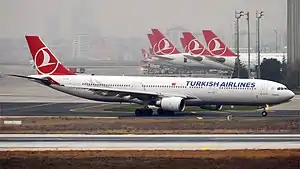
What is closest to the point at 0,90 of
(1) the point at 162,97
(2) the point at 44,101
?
(2) the point at 44,101

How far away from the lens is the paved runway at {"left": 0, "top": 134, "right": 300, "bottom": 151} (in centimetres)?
3756

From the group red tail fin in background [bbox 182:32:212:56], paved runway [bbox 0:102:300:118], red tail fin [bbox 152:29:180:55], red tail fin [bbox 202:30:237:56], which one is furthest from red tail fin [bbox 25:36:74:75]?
red tail fin [bbox 152:29:180:55]

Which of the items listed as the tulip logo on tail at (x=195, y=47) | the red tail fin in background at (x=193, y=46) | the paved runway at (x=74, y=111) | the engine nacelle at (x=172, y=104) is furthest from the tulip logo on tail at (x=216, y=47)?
the engine nacelle at (x=172, y=104)

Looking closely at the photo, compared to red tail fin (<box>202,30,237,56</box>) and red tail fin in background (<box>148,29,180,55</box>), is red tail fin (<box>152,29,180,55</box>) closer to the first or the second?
red tail fin in background (<box>148,29,180,55</box>)

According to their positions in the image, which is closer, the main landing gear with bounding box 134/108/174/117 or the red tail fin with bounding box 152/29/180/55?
the main landing gear with bounding box 134/108/174/117

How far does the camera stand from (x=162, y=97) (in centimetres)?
6328

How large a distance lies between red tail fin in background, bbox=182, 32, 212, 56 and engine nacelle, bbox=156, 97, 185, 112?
94.8 meters

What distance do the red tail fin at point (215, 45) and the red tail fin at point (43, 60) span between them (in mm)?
78225

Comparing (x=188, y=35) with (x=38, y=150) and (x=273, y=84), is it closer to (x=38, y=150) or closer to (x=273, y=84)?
(x=273, y=84)

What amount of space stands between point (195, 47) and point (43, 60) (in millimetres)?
94756

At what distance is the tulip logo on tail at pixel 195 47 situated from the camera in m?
161

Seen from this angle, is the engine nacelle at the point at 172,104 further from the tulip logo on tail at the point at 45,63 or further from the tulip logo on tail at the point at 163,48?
the tulip logo on tail at the point at 163,48

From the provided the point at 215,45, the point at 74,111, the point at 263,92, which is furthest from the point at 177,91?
the point at 215,45

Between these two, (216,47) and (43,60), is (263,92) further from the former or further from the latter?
(216,47)
